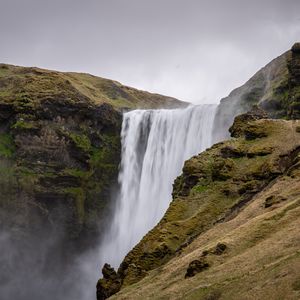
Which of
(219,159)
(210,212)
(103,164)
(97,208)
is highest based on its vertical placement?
(103,164)

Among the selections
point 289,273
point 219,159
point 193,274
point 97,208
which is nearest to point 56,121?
point 97,208

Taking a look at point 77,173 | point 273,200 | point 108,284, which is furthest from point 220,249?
point 77,173

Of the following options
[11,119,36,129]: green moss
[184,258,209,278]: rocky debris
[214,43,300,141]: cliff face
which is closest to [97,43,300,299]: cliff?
[184,258,209,278]: rocky debris

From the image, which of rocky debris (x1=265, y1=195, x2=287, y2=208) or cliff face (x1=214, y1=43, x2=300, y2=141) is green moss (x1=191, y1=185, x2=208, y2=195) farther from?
cliff face (x1=214, y1=43, x2=300, y2=141)

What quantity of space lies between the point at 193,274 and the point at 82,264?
2602 inches

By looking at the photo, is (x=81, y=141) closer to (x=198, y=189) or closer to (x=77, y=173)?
(x=77, y=173)

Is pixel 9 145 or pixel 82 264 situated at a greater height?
pixel 9 145

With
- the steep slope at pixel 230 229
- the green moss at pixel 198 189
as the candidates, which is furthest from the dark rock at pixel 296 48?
the green moss at pixel 198 189

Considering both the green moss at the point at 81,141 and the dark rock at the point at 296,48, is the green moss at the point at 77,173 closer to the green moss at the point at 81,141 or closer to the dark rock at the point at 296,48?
the green moss at the point at 81,141

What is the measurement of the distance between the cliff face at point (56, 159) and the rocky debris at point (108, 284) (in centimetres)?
5276

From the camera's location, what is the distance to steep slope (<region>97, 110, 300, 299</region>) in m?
24.8

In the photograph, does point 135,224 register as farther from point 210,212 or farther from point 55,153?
point 210,212

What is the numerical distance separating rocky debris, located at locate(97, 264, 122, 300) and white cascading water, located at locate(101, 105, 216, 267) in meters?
40.4

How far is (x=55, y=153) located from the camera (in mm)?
95688
